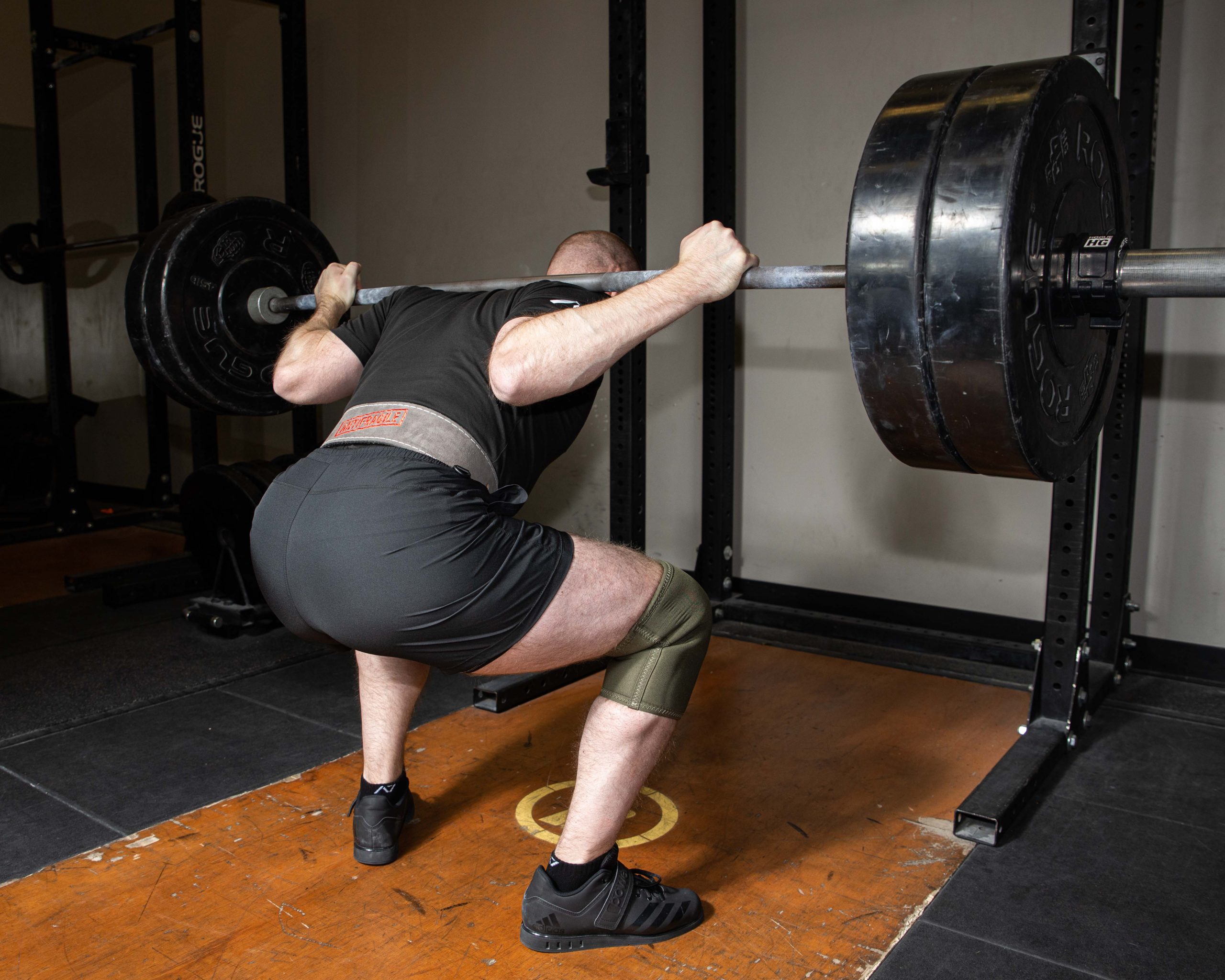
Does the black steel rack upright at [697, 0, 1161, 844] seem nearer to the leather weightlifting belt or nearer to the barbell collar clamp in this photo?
the leather weightlifting belt

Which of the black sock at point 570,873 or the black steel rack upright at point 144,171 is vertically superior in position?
the black steel rack upright at point 144,171

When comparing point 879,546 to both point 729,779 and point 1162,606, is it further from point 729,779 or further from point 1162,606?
point 729,779

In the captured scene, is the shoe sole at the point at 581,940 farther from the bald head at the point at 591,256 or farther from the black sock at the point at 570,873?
the bald head at the point at 591,256

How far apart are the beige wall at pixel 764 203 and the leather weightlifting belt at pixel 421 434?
1.97m

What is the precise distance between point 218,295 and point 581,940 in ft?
6.14

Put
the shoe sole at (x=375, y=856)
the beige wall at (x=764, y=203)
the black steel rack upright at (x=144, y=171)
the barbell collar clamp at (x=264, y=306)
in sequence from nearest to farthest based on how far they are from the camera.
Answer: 1. the shoe sole at (x=375, y=856)
2. the barbell collar clamp at (x=264, y=306)
3. the beige wall at (x=764, y=203)
4. the black steel rack upright at (x=144, y=171)

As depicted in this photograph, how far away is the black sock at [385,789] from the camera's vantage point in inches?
74.7

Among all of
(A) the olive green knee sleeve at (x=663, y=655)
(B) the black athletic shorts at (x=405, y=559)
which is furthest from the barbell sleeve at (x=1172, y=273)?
(B) the black athletic shorts at (x=405, y=559)

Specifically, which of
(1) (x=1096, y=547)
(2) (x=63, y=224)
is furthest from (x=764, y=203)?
(2) (x=63, y=224)

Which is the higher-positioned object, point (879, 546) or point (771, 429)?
point (771, 429)

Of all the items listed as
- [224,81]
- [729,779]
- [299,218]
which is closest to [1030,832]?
[729,779]

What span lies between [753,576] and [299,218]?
194 centimetres

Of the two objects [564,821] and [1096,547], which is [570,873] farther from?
[1096,547]

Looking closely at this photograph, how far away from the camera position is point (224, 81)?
200 inches
